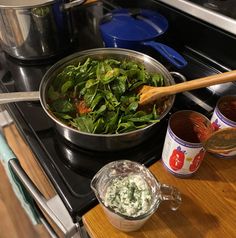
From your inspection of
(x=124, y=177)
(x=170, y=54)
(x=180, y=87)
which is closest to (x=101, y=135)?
(x=124, y=177)

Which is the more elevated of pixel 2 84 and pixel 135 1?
pixel 135 1

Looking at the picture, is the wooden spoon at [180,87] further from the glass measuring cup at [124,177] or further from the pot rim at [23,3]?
the pot rim at [23,3]

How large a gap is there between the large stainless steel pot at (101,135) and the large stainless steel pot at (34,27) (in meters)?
0.13

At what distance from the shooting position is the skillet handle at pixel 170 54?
2.23 ft

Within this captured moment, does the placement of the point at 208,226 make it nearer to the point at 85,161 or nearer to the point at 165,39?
the point at 85,161

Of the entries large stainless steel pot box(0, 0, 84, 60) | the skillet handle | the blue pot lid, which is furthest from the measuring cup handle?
large stainless steel pot box(0, 0, 84, 60)

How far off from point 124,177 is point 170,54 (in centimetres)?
35

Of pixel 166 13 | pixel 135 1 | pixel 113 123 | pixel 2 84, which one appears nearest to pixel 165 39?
pixel 166 13

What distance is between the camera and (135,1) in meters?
0.96

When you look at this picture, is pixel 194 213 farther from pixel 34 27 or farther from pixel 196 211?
pixel 34 27

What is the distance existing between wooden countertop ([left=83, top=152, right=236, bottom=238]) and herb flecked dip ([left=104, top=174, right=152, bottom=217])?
0.06m

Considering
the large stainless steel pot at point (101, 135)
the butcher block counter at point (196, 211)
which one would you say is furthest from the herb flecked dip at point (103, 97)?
the butcher block counter at point (196, 211)

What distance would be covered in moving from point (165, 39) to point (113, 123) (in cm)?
37

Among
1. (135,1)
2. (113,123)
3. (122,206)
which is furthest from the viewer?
(135,1)
